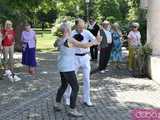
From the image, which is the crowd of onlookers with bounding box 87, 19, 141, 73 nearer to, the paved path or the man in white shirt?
the paved path

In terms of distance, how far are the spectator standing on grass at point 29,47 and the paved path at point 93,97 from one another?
389 millimetres

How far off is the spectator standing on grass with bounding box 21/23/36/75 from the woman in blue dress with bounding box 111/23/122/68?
323cm

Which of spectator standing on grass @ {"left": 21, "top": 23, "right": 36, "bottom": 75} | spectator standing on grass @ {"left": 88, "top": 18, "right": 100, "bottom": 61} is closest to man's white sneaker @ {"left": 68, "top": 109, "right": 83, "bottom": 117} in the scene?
spectator standing on grass @ {"left": 21, "top": 23, "right": 36, "bottom": 75}

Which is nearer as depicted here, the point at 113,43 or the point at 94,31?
the point at 113,43

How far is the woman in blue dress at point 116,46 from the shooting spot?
796 inches

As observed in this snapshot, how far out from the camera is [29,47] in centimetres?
1850

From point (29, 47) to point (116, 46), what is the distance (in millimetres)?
3724

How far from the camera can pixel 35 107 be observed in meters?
11.9

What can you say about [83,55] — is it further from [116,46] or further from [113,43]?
[116,46]

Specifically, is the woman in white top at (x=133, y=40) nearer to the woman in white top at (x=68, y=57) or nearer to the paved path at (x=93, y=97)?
the paved path at (x=93, y=97)

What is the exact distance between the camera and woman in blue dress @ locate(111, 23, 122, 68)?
20.2 metres

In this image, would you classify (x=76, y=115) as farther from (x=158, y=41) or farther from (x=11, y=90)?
(x=158, y=41)

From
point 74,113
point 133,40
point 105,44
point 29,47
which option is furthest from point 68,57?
point 133,40

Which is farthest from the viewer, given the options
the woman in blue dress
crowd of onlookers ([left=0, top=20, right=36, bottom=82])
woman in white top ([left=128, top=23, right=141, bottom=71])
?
the woman in blue dress
